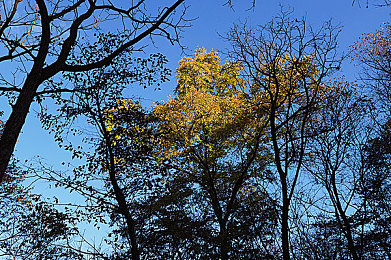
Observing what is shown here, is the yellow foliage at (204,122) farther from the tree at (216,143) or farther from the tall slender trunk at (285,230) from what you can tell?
the tall slender trunk at (285,230)

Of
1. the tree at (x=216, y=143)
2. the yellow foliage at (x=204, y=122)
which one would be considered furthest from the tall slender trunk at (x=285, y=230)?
the yellow foliage at (x=204, y=122)

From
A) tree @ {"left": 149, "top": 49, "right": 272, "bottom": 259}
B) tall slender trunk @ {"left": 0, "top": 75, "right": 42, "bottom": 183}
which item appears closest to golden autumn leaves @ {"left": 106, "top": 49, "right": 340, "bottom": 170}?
tree @ {"left": 149, "top": 49, "right": 272, "bottom": 259}

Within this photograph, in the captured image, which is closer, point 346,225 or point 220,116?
point 346,225

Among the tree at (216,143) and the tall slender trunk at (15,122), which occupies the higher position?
the tree at (216,143)

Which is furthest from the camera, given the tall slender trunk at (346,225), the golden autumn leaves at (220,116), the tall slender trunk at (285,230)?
the golden autumn leaves at (220,116)

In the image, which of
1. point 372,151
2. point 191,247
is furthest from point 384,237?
point 191,247

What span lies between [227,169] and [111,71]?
21.3ft

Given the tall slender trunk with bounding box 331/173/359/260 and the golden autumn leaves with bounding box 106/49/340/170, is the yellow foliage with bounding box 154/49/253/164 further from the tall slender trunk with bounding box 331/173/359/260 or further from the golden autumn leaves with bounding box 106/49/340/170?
the tall slender trunk with bounding box 331/173/359/260

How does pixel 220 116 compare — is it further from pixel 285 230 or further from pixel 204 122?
pixel 285 230

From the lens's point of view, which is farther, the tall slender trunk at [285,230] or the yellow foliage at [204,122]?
the yellow foliage at [204,122]

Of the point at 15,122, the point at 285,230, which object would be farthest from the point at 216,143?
the point at 15,122

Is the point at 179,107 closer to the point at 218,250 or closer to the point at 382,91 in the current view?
the point at 218,250

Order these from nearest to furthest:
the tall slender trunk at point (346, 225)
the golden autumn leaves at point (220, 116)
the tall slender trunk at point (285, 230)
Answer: the tall slender trunk at point (285, 230) < the tall slender trunk at point (346, 225) < the golden autumn leaves at point (220, 116)

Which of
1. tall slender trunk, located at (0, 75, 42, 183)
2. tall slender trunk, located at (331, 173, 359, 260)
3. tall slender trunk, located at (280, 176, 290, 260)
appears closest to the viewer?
tall slender trunk, located at (0, 75, 42, 183)
